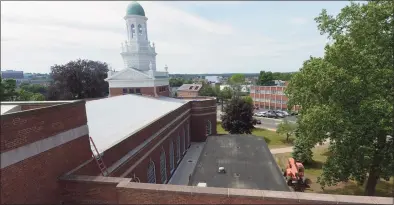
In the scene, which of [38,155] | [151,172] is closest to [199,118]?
[151,172]

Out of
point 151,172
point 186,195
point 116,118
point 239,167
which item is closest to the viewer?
point 186,195

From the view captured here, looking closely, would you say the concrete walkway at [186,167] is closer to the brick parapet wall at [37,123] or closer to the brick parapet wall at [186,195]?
the brick parapet wall at [186,195]

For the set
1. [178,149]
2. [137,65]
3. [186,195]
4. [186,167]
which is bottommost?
[186,167]

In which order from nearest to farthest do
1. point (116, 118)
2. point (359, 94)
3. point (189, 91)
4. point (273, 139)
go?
point (359, 94), point (116, 118), point (273, 139), point (189, 91)

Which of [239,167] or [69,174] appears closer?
[69,174]

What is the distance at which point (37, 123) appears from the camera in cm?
724

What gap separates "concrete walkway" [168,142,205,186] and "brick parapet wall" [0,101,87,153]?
12240 mm

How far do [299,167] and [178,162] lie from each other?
11.3 meters

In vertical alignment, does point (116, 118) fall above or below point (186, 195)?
above

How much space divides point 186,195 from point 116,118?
1143 cm

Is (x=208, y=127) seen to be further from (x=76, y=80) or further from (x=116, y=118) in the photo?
(x=76, y=80)

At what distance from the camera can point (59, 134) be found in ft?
26.3

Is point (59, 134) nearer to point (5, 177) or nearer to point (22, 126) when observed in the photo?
point (22, 126)

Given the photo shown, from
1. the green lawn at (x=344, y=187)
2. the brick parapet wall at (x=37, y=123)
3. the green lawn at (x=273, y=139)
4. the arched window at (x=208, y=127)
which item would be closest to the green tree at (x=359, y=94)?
the green lawn at (x=344, y=187)
